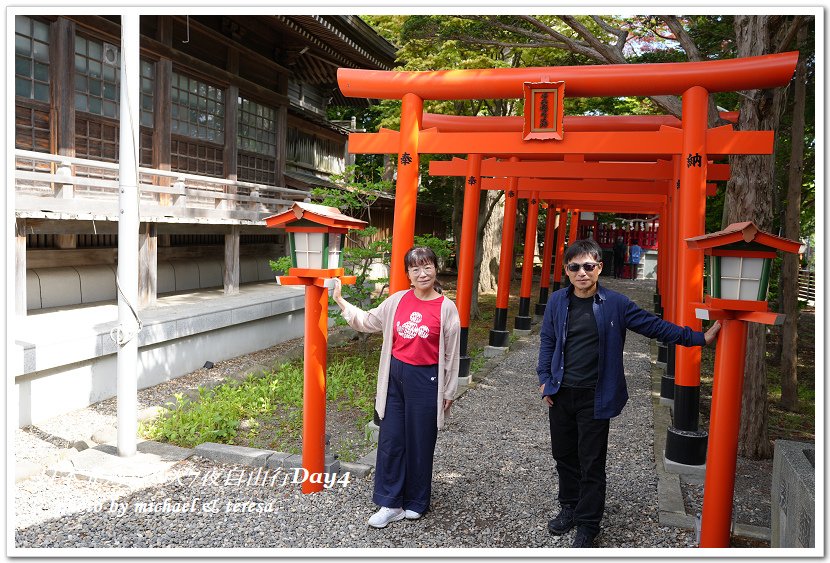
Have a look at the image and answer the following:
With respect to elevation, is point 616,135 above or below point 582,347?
above

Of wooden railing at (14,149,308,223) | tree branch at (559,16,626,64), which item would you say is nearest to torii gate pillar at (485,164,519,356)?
tree branch at (559,16,626,64)

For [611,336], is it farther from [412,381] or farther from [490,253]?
[490,253]

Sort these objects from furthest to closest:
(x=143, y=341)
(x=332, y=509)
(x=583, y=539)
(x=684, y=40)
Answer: (x=143, y=341)
(x=684, y=40)
(x=332, y=509)
(x=583, y=539)

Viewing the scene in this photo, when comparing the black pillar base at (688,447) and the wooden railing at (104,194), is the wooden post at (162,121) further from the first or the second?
the black pillar base at (688,447)

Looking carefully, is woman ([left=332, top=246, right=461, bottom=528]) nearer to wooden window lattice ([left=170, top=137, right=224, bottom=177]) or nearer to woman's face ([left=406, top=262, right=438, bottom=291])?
woman's face ([left=406, top=262, right=438, bottom=291])

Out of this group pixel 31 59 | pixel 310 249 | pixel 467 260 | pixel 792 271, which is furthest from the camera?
pixel 792 271

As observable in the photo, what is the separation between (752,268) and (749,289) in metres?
0.13

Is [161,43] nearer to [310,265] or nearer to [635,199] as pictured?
[310,265]

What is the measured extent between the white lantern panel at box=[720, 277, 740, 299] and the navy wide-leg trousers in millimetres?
1741

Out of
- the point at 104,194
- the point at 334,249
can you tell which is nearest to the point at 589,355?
the point at 334,249

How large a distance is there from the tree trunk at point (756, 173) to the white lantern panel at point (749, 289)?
260 cm

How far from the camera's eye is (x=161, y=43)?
960 cm

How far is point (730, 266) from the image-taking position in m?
3.65

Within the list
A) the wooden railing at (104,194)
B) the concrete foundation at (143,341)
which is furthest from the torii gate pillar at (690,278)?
the concrete foundation at (143,341)
